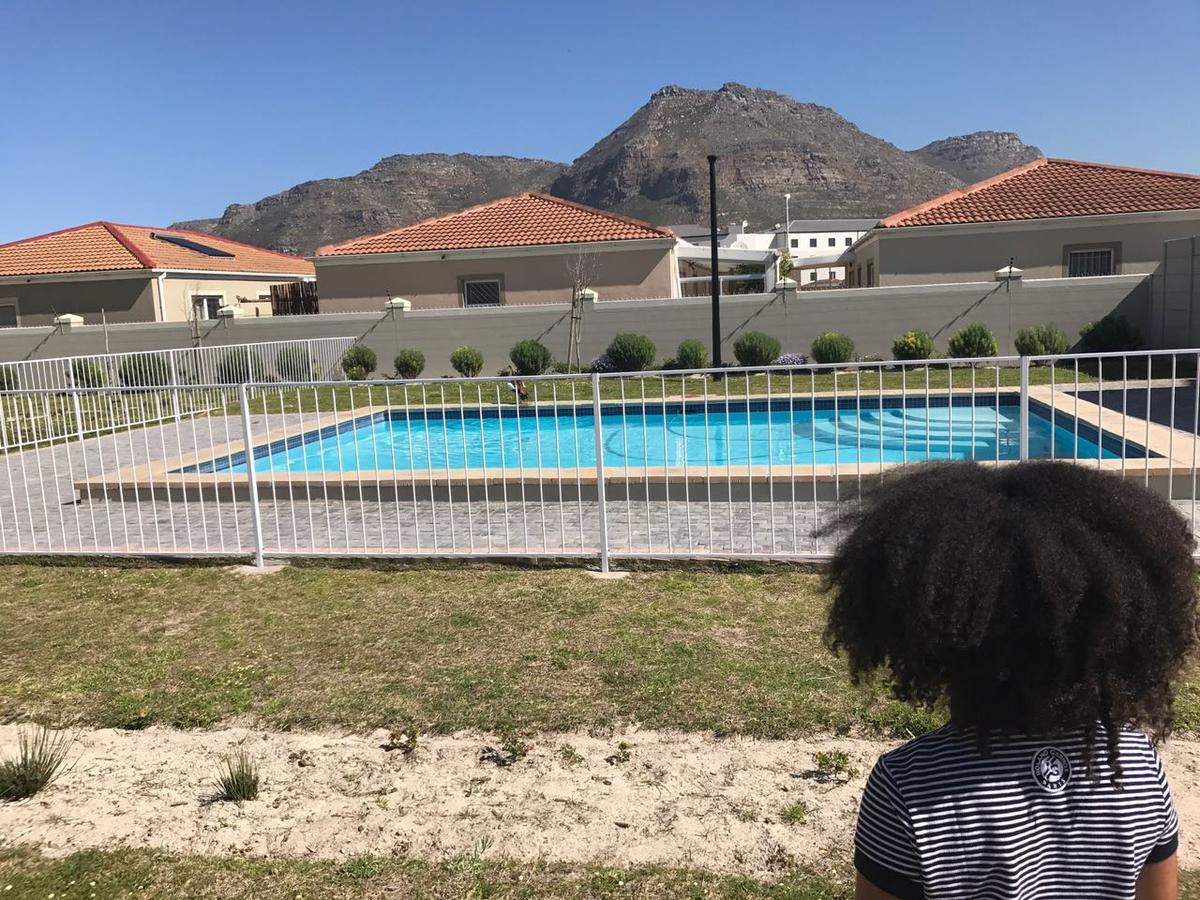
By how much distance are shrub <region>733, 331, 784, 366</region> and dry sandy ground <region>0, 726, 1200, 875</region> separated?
18559 millimetres

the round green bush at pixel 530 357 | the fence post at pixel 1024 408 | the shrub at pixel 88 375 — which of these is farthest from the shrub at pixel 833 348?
the shrub at pixel 88 375

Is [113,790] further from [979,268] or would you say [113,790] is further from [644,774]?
[979,268]

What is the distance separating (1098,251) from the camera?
25.5 metres

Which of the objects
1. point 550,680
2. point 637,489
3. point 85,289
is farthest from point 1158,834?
point 85,289

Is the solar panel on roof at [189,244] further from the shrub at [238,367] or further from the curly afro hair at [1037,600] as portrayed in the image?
the curly afro hair at [1037,600]

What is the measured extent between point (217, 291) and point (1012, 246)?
26.8 m

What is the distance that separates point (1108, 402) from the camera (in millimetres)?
14234

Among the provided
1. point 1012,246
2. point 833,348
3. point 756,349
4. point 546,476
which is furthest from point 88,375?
point 1012,246

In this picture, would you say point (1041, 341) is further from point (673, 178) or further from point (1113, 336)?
point (673, 178)

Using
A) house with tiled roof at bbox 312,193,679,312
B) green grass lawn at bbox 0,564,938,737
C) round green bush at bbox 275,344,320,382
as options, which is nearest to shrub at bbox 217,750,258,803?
green grass lawn at bbox 0,564,938,737

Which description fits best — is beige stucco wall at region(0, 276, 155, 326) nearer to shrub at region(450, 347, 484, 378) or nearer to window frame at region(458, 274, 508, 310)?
window frame at region(458, 274, 508, 310)

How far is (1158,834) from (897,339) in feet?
71.9

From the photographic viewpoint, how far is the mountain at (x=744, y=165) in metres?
137

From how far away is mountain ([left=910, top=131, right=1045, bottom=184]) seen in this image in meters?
177
